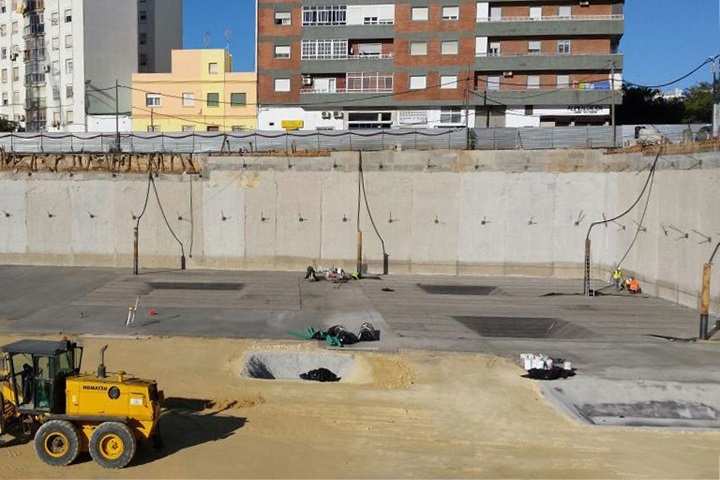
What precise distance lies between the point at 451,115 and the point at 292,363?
38223mm

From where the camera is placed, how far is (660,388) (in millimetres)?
15641

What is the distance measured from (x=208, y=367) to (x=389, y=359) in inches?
200

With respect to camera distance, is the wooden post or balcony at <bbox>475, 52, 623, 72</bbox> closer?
the wooden post

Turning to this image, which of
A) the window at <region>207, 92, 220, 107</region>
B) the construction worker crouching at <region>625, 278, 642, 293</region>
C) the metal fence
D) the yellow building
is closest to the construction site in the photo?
the construction worker crouching at <region>625, 278, 642, 293</region>

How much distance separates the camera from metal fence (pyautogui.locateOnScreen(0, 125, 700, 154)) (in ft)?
119

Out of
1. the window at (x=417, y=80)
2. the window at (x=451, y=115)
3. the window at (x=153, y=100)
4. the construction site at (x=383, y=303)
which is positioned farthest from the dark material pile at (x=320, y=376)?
the window at (x=153, y=100)

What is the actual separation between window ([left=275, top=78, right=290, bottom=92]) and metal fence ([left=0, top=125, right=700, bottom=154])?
16.1 metres

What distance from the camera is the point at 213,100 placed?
185 feet

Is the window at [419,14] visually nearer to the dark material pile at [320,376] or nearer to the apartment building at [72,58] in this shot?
the apartment building at [72,58]

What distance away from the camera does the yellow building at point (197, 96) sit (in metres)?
56.2

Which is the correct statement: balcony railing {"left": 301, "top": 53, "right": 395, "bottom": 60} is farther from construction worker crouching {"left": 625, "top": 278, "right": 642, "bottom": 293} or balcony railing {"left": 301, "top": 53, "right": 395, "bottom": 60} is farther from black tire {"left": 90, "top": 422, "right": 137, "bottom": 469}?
black tire {"left": 90, "top": 422, "right": 137, "bottom": 469}

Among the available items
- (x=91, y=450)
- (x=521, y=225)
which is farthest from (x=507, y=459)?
(x=521, y=225)

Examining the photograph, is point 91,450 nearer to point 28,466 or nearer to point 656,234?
point 28,466

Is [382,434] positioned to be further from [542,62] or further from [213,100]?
[213,100]
